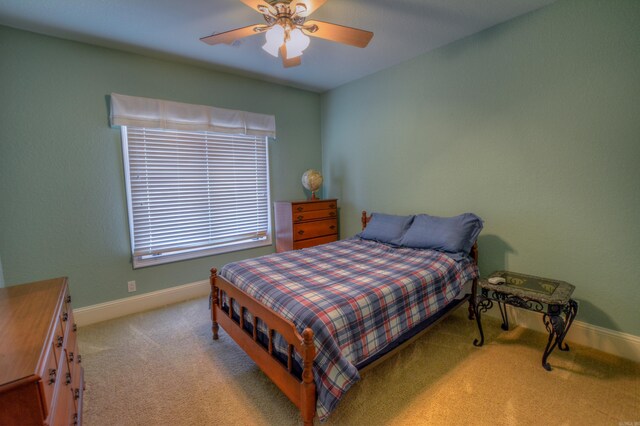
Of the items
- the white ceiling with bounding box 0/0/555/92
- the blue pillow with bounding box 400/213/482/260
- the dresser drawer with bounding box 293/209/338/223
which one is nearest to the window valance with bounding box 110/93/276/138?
the white ceiling with bounding box 0/0/555/92

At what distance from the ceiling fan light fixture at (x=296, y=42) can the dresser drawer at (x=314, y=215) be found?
6.30 feet

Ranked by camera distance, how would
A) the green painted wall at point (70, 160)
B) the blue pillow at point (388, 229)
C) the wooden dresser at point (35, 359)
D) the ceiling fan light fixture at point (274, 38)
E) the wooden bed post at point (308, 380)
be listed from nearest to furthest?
the wooden dresser at point (35, 359), the wooden bed post at point (308, 380), the ceiling fan light fixture at point (274, 38), the green painted wall at point (70, 160), the blue pillow at point (388, 229)

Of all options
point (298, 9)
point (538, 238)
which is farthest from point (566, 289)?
point (298, 9)

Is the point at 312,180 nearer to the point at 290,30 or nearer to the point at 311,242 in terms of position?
the point at 311,242

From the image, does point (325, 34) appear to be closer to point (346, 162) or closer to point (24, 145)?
point (346, 162)

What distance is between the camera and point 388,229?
294 cm

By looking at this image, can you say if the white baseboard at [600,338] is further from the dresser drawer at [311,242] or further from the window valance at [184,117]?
the window valance at [184,117]

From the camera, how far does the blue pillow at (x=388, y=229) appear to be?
113 inches

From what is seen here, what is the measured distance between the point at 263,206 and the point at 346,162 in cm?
129

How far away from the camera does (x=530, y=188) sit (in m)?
2.41

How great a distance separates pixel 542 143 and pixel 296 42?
2.09 m

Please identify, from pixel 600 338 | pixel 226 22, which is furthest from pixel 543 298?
pixel 226 22

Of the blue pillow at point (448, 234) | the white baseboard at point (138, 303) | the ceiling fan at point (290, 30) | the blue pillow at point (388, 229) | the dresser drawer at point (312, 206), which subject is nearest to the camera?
the ceiling fan at point (290, 30)

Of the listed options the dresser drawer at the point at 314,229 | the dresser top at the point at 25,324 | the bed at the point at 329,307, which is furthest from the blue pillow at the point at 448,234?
the dresser top at the point at 25,324
